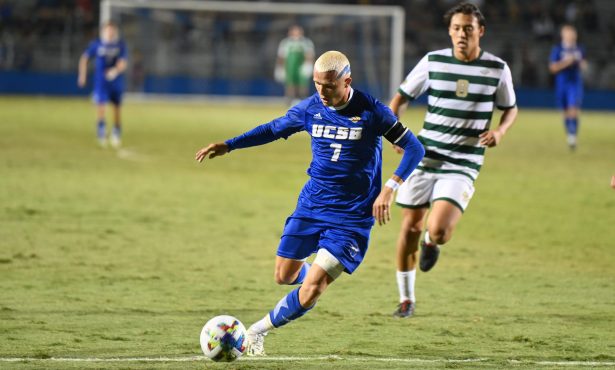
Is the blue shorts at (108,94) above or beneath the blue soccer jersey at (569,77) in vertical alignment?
beneath

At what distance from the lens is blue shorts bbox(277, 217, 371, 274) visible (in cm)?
694

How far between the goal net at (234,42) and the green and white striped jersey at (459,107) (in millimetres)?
25923

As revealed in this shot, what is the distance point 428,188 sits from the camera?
28.7 ft

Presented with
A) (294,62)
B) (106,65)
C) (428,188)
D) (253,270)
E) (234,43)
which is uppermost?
(428,188)

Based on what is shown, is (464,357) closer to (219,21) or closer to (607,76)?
(219,21)

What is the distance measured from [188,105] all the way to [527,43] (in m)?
13.6

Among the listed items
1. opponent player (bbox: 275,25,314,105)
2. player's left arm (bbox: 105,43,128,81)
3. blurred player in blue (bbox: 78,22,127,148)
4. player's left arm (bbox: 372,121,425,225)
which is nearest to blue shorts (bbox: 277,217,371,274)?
player's left arm (bbox: 372,121,425,225)

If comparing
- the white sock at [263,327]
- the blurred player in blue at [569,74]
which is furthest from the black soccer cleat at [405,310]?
the blurred player in blue at [569,74]

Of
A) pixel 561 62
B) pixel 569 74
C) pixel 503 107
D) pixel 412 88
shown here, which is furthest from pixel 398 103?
pixel 569 74

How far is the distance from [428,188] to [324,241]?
6.51 feet

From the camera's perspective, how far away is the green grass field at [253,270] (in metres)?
7.36

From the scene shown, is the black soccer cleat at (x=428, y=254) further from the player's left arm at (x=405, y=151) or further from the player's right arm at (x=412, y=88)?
the player's left arm at (x=405, y=151)

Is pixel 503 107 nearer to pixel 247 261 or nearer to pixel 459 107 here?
pixel 459 107

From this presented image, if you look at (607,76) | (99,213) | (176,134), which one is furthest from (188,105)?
(99,213)
